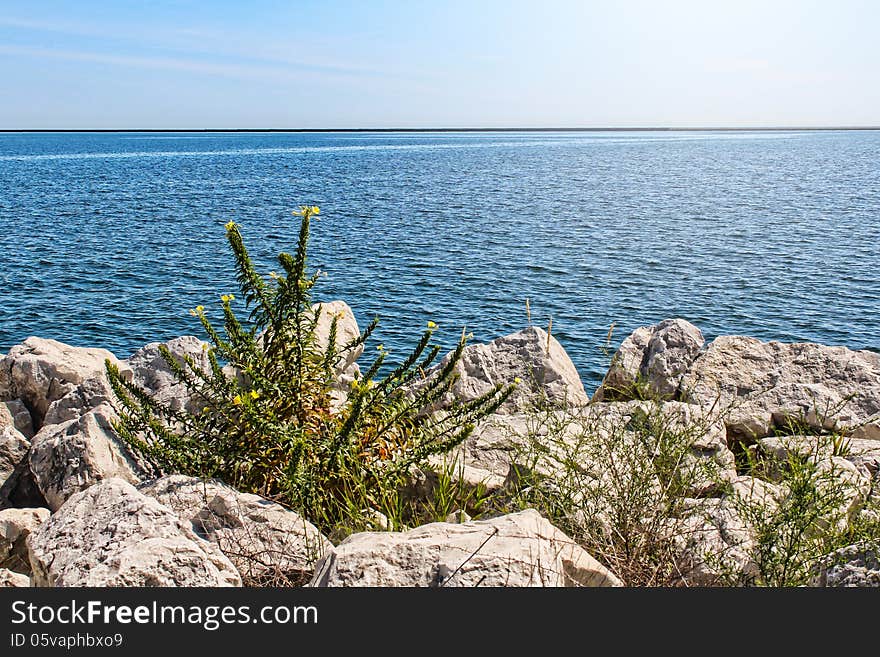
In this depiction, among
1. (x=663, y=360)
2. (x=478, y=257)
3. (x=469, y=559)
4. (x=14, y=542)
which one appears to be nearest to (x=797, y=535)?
(x=469, y=559)

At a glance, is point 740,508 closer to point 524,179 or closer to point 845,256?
point 845,256

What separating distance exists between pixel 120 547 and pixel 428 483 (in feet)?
10.2

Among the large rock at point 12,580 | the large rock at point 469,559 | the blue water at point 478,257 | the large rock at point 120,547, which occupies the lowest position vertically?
the blue water at point 478,257

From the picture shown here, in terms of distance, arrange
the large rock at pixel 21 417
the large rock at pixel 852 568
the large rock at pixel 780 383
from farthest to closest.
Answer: the large rock at pixel 21 417, the large rock at pixel 780 383, the large rock at pixel 852 568

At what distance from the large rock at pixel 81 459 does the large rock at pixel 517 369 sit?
184 inches

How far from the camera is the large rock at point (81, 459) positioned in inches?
290

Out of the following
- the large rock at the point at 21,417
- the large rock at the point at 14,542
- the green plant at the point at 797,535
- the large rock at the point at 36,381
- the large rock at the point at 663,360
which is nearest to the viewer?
the green plant at the point at 797,535

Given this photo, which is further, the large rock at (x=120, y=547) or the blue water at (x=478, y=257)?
the blue water at (x=478, y=257)

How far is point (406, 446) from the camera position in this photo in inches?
289

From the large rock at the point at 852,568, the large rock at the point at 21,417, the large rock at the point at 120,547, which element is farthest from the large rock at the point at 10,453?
the large rock at the point at 852,568

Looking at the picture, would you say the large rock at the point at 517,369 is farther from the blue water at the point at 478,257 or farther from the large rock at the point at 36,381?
the blue water at the point at 478,257

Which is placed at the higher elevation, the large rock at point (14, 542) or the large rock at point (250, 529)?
the large rock at point (250, 529)

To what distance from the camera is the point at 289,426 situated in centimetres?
673

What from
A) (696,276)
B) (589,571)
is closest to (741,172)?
(696,276)
